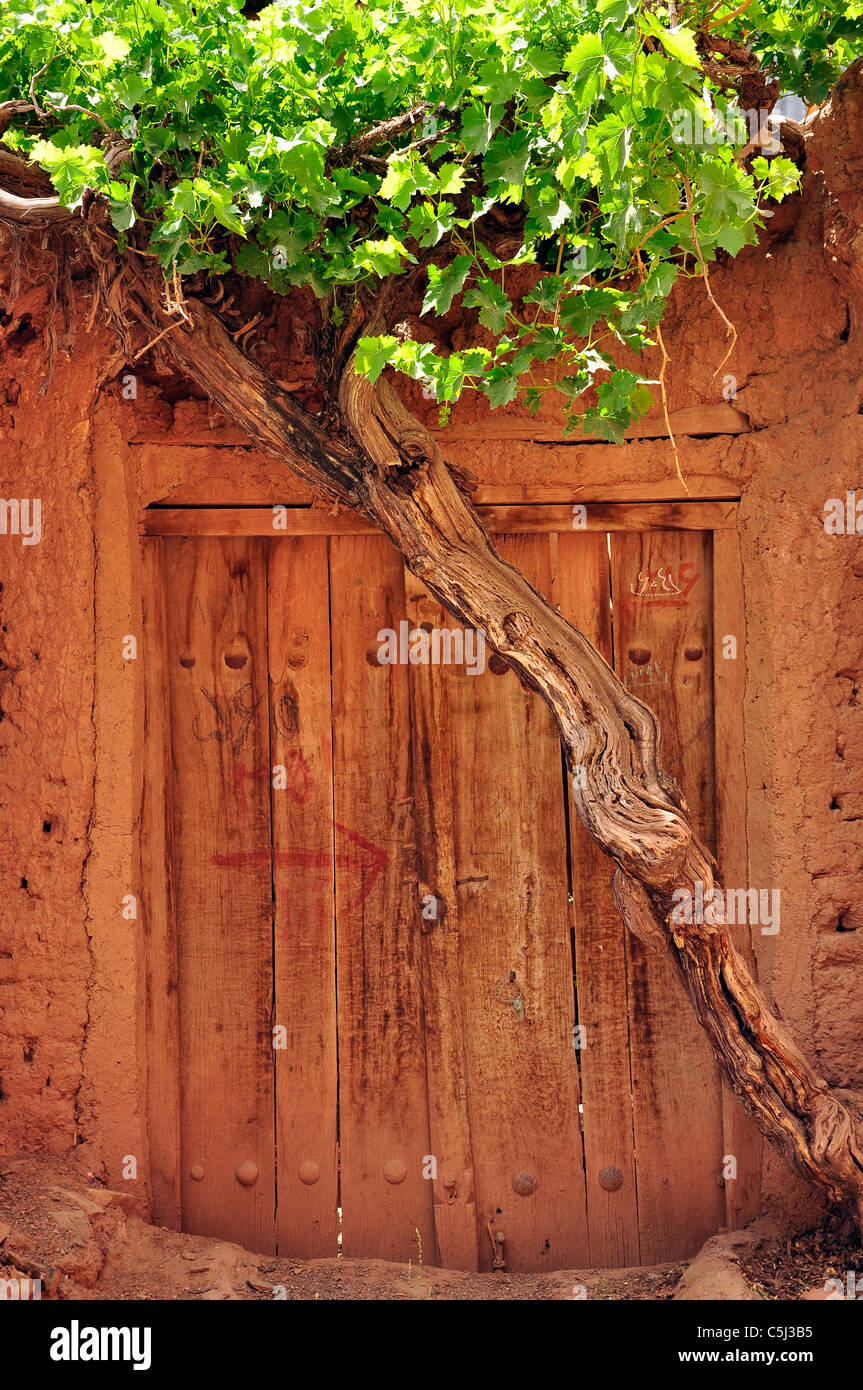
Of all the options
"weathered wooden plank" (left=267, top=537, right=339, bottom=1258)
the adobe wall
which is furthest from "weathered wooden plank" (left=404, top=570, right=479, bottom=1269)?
the adobe wall

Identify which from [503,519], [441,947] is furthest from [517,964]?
[503,519]

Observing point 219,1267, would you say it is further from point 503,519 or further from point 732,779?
point 503,519

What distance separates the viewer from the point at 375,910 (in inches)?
129

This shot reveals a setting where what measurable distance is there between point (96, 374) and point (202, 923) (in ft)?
4.89

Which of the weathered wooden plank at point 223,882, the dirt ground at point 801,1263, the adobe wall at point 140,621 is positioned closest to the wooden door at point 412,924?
the weathered wooden plank at point 223,882

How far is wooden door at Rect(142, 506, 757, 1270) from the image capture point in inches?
128

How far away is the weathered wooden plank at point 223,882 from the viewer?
324 cm

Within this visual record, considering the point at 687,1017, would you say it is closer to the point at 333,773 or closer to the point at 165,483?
the point at 333,773

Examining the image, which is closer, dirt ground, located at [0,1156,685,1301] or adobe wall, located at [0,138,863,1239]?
dirt ground, located at [0,1156,685,1301]

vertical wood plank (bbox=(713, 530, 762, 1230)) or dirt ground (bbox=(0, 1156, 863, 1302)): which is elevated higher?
vertical wood plank (bbox=(713, 530, 762, 1230))

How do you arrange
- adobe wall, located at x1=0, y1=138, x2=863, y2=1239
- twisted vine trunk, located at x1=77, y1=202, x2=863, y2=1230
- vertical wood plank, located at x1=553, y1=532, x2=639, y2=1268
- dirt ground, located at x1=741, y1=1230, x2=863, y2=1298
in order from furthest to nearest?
vertical wood plank, located at x1=553, y1=532, x2=639, y2=1268 → adobe wall, located at x1=0, y1=138, x2=863, y2=1239 → dirt ground, located at x1=741, y1=1230, x2=863, y2=1298 → twisted vine trunk, located at x1=77, y1=202, x2=863, y2=1230

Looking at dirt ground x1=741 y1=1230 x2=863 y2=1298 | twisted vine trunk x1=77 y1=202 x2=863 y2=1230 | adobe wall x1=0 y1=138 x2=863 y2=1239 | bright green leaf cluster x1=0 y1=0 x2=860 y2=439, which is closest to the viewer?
bright green leaf cluster x1=0 y1=0 x2=860 y2=439

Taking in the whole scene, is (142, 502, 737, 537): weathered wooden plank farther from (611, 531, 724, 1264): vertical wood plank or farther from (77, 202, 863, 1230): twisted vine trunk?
(77, 202, 863, 1230): twisted vine trunk

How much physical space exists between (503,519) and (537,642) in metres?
0.60
